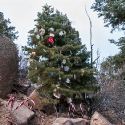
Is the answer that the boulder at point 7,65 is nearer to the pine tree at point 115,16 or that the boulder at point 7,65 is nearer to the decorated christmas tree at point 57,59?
the decorated christmas tree at point 57,59

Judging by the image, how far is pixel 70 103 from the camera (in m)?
4.95

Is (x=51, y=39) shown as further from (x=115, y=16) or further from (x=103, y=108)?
(x=115, y=16)

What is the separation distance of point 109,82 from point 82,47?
4.48ft

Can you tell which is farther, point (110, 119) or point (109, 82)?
point (109, 82)

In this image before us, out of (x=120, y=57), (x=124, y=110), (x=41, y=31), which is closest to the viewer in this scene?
(x=41, y=31)

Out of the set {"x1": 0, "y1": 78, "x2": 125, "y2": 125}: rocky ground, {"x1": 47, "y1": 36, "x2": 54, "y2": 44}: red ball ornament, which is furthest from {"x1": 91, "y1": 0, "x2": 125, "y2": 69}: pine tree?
{"x1": 47, "y1": 36, "x2": 54, "y2": 44}: red ball ornament

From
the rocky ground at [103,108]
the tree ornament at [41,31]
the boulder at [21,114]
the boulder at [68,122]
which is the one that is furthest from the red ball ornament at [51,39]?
the boulder at [68,122]

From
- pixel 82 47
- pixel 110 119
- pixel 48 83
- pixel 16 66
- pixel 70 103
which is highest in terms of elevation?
pixel 82 47

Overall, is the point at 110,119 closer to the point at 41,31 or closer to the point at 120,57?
the point at 41,31

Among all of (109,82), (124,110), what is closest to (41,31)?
(109,82)

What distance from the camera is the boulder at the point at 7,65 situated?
16.9 feet

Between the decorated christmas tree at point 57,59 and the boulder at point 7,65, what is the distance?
32 centimetres

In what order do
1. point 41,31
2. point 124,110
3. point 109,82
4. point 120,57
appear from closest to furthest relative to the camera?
point 41,31 → point 124,110 → point 109,82 → point 120,57

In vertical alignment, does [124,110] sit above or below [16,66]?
below
